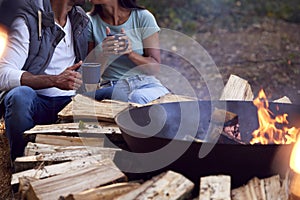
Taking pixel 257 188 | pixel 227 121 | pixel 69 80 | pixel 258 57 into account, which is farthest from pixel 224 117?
pixel 258 57

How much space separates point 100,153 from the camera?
8.86ft

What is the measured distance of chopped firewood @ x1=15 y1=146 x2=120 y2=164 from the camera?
2.63 m

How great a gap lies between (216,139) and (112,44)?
1215mm

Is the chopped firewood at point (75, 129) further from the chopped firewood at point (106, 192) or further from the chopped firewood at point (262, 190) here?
the chopped firewood at point (262, 190)

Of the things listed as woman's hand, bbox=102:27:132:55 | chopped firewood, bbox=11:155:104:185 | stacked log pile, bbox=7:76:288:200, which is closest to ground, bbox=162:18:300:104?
woman's hand, bbox=102:27:132:55

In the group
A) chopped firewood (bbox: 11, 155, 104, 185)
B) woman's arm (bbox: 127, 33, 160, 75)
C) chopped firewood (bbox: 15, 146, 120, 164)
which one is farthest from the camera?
woman's arm (bbox: 127, 33, 160, 75)

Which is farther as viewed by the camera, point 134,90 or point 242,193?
point 134,90

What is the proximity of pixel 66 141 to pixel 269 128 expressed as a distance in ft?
3.69

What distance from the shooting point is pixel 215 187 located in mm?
2146

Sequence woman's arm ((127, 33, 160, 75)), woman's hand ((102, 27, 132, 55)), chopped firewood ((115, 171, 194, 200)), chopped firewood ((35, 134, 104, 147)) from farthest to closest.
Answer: woman's arm ((127, 33, 160, 75)), woman's hand ((102, 27, 132, 55)), chopped firewood ((35, 134, 104, 147)), chopped firewood ((115, 171, 194, 200))

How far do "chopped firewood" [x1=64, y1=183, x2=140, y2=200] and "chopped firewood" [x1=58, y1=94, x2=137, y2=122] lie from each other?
2.90 ft

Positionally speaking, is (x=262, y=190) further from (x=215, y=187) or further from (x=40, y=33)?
(x=40, y=33)

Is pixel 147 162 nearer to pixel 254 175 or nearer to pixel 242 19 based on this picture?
pixel 254 175

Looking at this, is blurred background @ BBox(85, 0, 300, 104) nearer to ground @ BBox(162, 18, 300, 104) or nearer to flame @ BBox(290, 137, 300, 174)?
ground @ BBox(162, 18, 300, 104)
